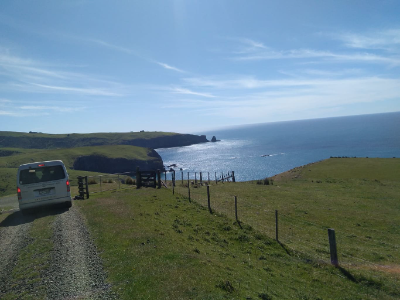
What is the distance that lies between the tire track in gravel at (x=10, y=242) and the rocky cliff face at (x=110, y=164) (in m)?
118

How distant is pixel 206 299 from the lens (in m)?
5.56

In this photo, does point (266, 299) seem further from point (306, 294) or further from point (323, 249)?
point (323, 249)

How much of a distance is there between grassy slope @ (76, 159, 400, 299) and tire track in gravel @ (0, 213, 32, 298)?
2.53 meters

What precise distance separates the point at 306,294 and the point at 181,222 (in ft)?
23.7

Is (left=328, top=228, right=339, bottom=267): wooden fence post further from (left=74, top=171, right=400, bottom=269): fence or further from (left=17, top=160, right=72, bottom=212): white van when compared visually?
(left=17, top=160, right=72, bottom=212): white van

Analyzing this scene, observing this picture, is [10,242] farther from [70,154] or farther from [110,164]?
[70,154]

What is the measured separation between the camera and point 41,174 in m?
14.9

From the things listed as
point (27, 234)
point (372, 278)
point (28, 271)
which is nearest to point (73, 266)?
point (28, 271)

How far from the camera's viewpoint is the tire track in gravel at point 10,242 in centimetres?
711

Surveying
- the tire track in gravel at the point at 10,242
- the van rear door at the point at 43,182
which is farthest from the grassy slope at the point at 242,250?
the tire track in gravel at the point at 10,242

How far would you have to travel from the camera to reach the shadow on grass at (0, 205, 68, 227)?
1362 cm

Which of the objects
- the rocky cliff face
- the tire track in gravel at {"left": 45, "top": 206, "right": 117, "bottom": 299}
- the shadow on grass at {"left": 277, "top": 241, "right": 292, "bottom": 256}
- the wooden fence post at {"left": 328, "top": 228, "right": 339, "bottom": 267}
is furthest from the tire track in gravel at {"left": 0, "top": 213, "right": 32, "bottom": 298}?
the rocky cliff face

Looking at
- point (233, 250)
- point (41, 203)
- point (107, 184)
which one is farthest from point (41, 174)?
point (107, 184)

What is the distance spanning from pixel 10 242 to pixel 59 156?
13250cm
